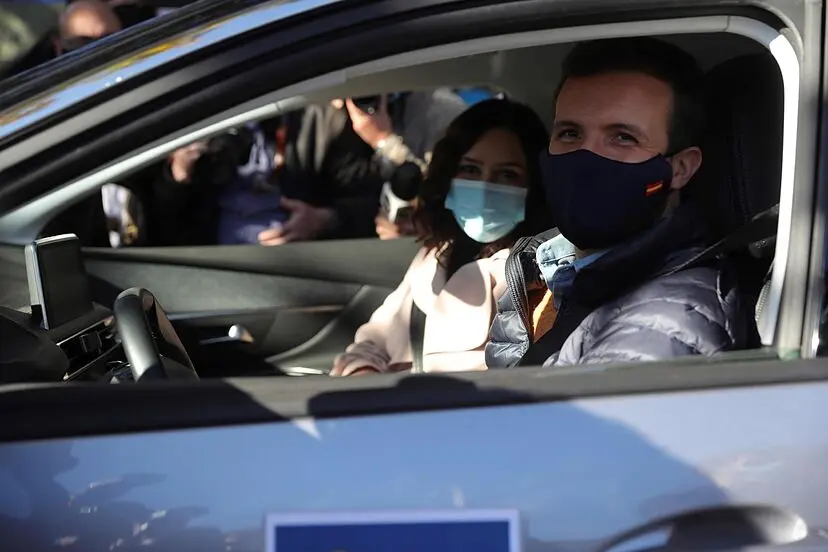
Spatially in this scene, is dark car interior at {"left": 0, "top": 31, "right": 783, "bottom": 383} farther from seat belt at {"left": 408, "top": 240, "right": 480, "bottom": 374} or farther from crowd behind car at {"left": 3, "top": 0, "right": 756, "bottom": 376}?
seat belt at {"left": 408, "top": 240, "right": 480, "bottom": 374}

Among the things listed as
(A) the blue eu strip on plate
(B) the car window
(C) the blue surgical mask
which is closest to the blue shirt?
(C) the blue surgical mask

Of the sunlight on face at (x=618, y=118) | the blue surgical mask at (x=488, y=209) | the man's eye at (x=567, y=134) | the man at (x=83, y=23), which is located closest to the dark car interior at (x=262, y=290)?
the sunlight on face at (x=618, y=118)

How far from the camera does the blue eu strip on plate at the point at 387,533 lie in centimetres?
117

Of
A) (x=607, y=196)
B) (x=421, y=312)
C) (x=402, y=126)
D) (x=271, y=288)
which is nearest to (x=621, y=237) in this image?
(x=607, y=196)

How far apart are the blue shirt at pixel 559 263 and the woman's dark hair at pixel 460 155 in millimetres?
405

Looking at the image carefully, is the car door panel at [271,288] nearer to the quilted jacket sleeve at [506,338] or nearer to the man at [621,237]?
the quilted jacket sleeve at [506,338]

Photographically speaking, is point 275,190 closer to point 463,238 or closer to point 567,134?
point 463,238

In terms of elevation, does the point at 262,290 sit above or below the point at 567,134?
above

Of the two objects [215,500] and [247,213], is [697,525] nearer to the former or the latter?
[215,500]

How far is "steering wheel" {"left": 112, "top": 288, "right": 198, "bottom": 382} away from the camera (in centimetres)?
138

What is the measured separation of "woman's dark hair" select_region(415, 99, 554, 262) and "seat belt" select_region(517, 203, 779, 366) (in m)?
0.60

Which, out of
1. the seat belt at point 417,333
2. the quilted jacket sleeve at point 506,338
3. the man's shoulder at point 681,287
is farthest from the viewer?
the seat belt at point 417,333

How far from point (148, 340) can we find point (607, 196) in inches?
31.5

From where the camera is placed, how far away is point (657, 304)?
148 cm
